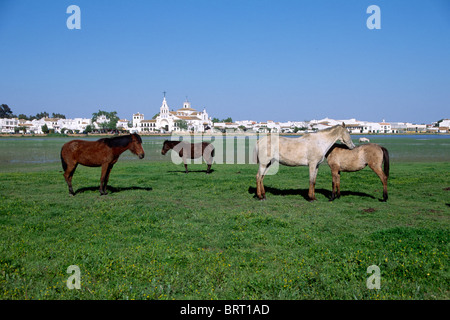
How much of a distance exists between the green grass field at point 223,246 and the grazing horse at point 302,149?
123 centimetres

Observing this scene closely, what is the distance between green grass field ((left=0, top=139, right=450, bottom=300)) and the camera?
4.88m

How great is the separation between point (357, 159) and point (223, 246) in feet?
24.3

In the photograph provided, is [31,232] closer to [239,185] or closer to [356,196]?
[239,185]

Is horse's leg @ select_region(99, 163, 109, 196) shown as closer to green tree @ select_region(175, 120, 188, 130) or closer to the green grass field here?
the green grass field

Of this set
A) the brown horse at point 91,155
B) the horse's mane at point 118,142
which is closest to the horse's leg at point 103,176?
the brown horse at point 91,155

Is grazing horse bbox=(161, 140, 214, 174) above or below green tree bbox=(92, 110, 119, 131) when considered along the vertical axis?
below

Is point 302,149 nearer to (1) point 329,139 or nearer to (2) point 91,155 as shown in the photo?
(1) point 329,139

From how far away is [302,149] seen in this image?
456 inches

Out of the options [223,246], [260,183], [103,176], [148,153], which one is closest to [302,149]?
[260,183]

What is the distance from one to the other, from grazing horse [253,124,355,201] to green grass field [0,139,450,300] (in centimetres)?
123

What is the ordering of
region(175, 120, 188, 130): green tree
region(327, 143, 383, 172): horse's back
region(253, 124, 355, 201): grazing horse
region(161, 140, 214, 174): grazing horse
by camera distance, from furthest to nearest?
region(175, 120, 188, 130): green tree → region(161, 140, 214, 174): grazing horse → region(327, 143, 383, 172): horse's back → region(253, 124, 355, 201): grazing horse

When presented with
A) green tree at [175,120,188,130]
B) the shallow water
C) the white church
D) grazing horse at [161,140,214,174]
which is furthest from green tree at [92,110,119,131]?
grazing horse at [161,140,214,174]
